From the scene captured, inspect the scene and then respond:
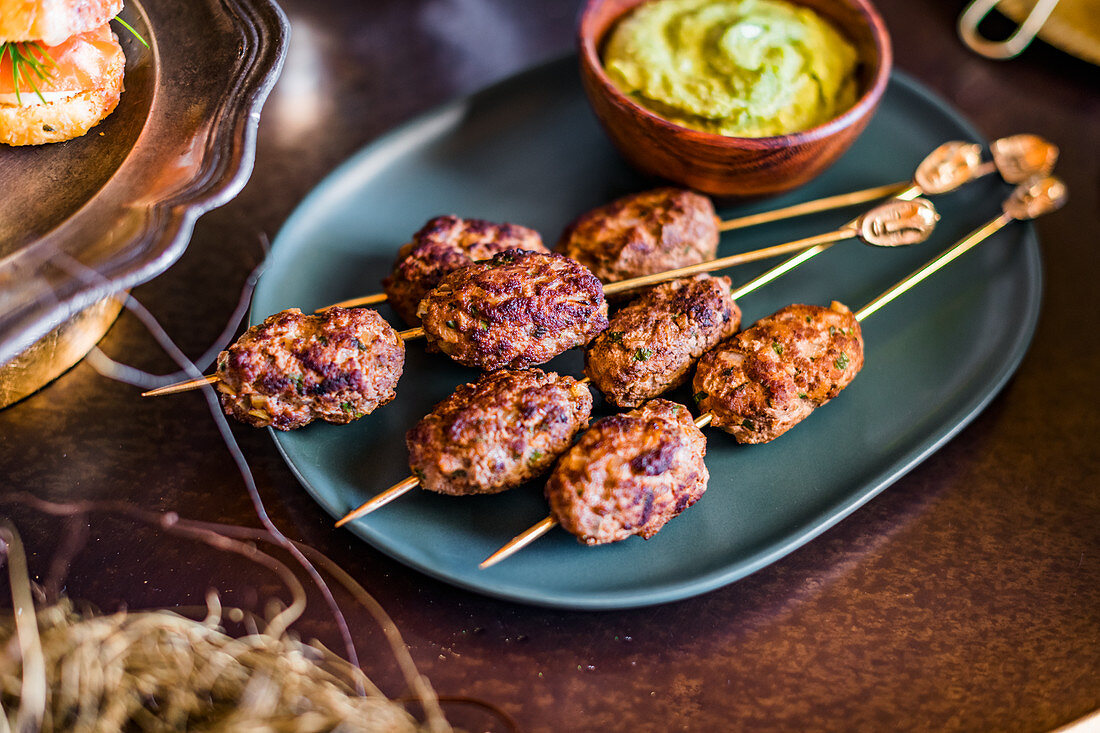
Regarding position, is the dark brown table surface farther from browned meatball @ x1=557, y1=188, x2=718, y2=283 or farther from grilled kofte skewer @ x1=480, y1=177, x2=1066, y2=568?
browned meatball @ x1=557, y1=188, x2=718, y2=283

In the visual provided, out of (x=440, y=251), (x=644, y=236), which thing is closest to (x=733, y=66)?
(x=644, y=236)

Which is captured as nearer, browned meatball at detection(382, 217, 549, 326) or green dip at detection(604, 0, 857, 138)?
browned meatball at detection(382, 217, 549, 326)

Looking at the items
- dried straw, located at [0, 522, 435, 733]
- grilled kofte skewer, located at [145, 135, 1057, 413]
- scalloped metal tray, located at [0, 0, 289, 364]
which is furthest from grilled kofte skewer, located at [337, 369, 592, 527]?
grilled kofte skewer, located at [145, 135, 1057, 413]

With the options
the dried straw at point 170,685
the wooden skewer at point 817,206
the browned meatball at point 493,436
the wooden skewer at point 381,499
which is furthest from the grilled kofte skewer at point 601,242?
→ the dried straw at point 170,685

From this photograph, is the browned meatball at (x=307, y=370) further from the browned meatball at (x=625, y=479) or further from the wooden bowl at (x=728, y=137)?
the wooden bowl at (x=728, y=137)

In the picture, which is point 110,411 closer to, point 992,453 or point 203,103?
point 203,103

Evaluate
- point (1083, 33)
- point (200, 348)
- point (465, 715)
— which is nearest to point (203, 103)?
point (200, 348)
